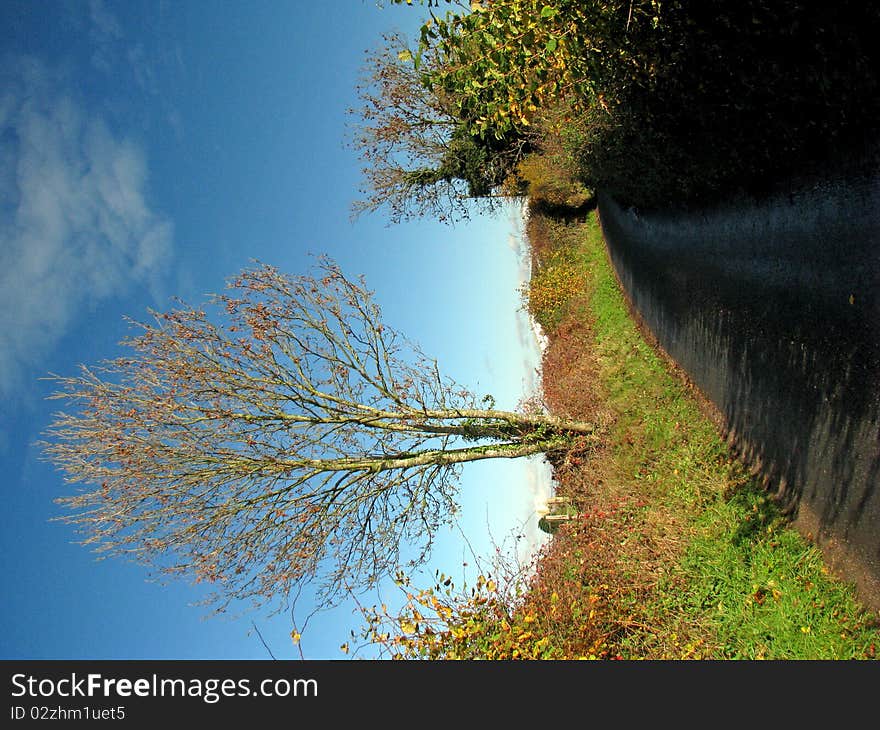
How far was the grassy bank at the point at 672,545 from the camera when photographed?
27.1ft

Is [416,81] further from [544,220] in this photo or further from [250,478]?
[250,478]

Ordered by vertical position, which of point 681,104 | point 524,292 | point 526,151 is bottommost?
point 681,104

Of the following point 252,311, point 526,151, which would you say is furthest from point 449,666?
point 526,151

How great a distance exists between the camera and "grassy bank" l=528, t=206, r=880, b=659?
8.27 metres

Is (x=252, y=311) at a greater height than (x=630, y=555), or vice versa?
(x=252, y=311)

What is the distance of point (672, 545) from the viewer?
11.2 m

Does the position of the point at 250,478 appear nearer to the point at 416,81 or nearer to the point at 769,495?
the point at 769,495

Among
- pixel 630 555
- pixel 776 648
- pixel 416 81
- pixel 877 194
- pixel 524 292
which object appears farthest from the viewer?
pixel 524 292

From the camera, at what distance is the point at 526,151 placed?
25656 mm

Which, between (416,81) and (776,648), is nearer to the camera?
(776,648)

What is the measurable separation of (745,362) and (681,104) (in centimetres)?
424

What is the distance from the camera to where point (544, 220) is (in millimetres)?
25656

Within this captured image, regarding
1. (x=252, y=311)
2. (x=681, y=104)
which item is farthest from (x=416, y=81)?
(x=681, y=104)

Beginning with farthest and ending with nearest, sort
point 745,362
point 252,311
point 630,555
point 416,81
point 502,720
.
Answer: point 416,81 < point 252,311 < point 630,555 < point 745,362 < point 502,720
